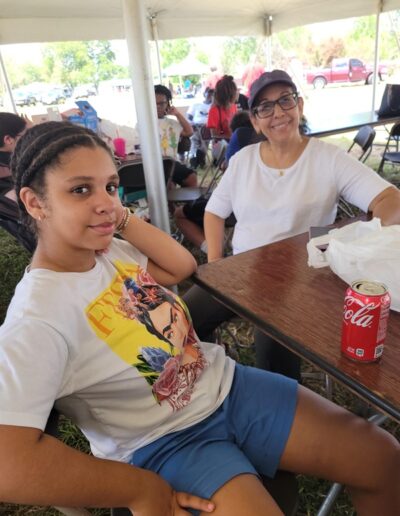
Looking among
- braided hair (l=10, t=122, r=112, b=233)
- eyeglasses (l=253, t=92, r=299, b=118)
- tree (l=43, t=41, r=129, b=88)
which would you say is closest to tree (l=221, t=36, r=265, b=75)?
tree (l=43, t=41, r=129, b=88)

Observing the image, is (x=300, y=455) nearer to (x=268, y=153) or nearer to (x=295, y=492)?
(x=295, y=492)

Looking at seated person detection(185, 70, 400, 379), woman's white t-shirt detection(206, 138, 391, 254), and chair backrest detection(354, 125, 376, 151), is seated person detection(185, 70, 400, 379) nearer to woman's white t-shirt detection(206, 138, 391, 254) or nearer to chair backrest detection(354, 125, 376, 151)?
woman's white t-shirt detection(206, 138, 391, 254)

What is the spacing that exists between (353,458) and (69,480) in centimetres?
64

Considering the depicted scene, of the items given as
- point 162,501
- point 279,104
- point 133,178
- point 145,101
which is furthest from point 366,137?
point 162,501

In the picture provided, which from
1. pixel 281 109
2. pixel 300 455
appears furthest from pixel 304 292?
pixel 281 109

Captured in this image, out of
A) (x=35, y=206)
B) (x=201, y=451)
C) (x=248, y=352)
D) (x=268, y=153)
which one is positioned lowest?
(x=248, y=352)

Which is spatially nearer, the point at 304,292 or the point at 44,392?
the point at 44,392

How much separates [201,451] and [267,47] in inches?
326

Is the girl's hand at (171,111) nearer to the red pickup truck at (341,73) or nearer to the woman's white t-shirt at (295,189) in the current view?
the woman's white t-shirt at (295,189)

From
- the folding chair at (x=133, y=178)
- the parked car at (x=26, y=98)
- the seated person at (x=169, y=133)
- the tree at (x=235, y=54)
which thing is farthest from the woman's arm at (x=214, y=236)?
the tree at (x=235, y=54)

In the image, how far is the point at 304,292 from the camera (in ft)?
3.63

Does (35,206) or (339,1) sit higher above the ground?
(339,1)

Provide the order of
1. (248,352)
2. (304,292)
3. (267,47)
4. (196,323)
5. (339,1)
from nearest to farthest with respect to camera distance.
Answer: (304,292), (196,323), (248,352), (339,1), (267,47)

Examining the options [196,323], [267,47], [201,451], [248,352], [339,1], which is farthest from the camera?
[267,47]
